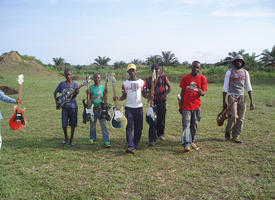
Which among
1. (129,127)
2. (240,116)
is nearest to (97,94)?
(129,127)

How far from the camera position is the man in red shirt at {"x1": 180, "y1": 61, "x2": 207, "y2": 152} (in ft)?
16.9

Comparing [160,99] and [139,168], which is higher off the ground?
[160,99]

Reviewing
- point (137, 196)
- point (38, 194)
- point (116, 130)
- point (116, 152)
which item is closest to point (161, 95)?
point (116, 152)

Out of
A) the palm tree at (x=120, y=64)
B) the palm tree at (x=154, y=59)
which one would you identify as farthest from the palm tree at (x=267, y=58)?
the palm tree at (x=120, y=64)

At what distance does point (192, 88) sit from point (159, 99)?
1.04m

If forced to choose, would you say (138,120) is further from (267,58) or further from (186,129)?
(267,58)

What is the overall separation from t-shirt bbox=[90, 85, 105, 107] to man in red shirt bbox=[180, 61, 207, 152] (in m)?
1.94

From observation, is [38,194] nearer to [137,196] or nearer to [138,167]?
[137,196]

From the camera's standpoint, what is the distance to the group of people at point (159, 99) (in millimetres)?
5184

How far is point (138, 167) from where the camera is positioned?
450cm

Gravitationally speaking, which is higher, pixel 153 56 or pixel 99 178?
pixel 153 56

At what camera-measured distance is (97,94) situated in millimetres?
5664

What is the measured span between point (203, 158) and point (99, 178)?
224cm

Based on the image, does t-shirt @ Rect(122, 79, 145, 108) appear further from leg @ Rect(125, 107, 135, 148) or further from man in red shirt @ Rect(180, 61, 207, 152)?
man in red shirt @ Rect(180, 61, 207, 152)
